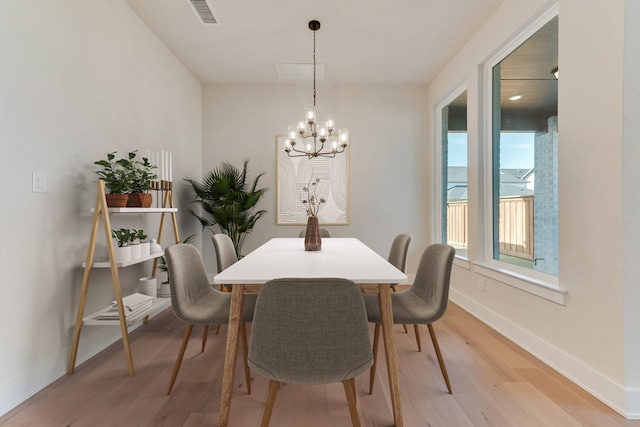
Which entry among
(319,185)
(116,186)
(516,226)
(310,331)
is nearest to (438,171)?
(319,185)

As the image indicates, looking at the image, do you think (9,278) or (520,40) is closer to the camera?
(9,278)

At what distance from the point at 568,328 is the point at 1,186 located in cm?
331

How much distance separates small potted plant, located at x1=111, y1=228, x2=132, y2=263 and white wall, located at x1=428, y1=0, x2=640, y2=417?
9.45 feet

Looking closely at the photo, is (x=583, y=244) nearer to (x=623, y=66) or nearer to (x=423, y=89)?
(x=623, y=66)

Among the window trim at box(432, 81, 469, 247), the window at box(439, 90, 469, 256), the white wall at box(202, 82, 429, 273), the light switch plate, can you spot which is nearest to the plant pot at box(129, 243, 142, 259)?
the light switch plate

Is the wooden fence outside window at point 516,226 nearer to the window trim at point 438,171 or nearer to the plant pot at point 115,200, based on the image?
the window trim at point 438,171

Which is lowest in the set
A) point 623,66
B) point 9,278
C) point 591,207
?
point 9,278

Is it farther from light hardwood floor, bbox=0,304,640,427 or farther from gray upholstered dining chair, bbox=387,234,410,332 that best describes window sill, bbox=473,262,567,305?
gray upholstered dining chair, bbox=387,234,410,332

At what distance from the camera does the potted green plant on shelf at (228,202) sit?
14.1ft

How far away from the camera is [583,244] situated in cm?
208

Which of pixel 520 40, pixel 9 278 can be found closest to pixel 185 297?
pixel 9 278

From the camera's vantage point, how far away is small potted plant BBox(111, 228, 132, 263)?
2384 millimetres

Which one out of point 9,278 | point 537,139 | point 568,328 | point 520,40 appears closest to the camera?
point 9,278

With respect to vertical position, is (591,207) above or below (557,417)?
above
